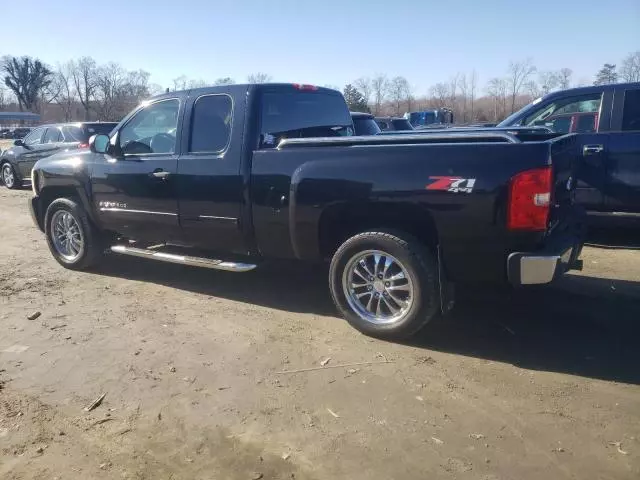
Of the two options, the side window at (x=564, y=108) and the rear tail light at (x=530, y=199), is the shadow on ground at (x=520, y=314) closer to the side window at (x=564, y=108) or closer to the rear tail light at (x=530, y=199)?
the rear tail light at (x=530, y=199)

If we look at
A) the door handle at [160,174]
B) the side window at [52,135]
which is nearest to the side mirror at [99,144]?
the door handle at [160,174]

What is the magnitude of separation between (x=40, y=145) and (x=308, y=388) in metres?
14.2

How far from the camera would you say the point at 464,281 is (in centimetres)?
407

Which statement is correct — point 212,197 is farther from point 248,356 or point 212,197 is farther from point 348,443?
point 348,443

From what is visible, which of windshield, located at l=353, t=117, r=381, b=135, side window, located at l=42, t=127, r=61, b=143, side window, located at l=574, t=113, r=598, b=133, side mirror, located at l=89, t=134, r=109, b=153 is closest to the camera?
side mirror, located at l=89, t=134, r=109, b=153

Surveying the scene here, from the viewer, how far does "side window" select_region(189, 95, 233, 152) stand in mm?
5129

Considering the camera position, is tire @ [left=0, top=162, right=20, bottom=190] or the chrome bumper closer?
the chrome bumper

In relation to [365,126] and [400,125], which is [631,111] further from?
[400,125]

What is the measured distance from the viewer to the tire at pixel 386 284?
4137 mm

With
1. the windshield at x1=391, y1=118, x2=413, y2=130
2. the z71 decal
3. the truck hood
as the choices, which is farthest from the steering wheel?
the windshield at x1=391, y1=118, x2=413, y2=130

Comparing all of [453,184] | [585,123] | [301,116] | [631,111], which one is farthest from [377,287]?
[585,123]

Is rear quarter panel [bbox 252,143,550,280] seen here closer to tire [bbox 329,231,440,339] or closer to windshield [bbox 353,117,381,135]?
tire [bbox 329,231,440,339]

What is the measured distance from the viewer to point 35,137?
51.4 ft

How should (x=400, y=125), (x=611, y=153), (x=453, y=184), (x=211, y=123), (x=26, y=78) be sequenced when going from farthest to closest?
(x=26, y=78), (x=400, y=125), (x=611, y=153), (x=211, y=123), (x=453, y=184)
